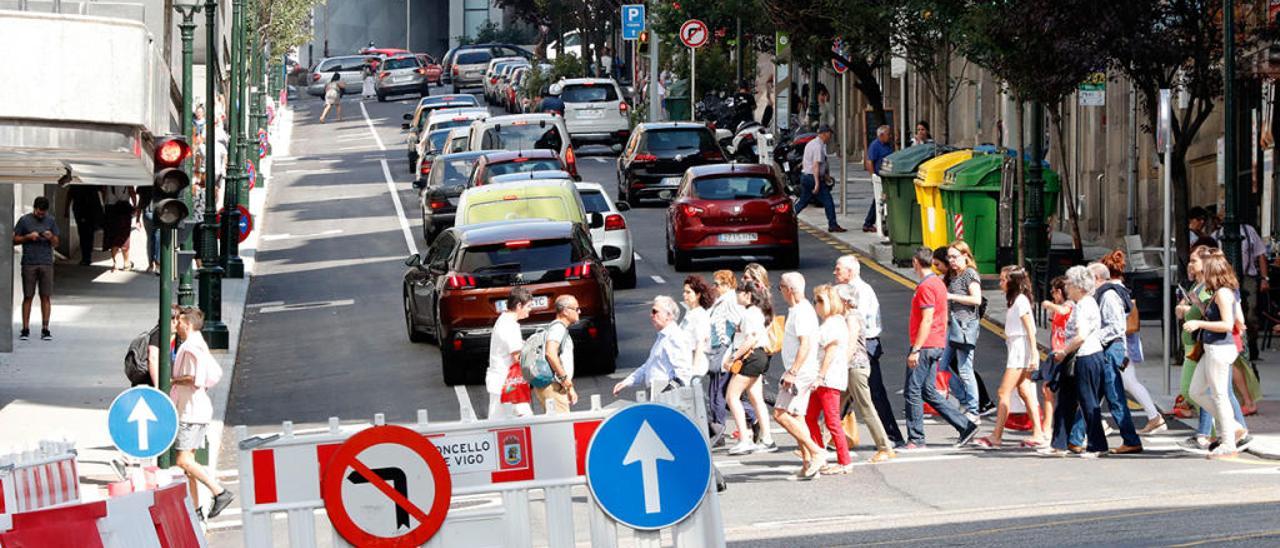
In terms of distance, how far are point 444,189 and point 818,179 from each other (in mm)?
5878

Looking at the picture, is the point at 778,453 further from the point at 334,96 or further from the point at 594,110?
the point at 334,96

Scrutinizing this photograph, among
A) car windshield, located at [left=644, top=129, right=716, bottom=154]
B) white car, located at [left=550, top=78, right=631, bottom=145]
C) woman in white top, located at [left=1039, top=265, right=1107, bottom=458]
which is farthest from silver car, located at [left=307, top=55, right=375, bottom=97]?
woman in white top, located at [left=1039, top=265, right=1107, bottom=458]

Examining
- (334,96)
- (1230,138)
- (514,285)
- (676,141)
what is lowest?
(514,285)

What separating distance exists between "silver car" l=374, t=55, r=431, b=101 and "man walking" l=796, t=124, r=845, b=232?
45291 mm

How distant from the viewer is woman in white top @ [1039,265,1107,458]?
16891 millimetres

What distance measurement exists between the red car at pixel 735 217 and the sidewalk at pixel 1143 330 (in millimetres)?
1616

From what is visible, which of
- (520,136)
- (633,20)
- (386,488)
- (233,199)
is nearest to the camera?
(386,488)

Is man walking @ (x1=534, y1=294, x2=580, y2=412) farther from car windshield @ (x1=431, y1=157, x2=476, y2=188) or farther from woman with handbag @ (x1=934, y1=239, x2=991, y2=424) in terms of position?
car windshield @ (x1=431, y1=157, x2=476, y2=188)

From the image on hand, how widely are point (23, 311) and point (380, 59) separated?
198 ft

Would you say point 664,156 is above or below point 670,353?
above

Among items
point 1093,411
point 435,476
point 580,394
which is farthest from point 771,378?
point 435,476

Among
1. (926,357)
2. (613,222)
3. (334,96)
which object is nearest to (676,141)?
(613,222)

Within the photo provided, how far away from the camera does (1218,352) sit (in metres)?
16.8

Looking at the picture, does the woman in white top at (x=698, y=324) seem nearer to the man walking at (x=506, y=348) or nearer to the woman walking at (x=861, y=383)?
the woman walking at (x=861, y=383)
